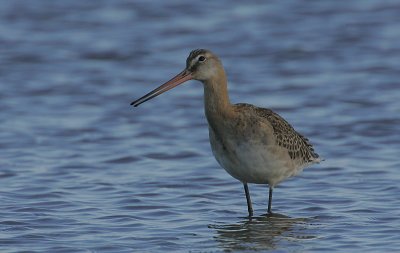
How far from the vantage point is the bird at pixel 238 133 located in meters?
8.65

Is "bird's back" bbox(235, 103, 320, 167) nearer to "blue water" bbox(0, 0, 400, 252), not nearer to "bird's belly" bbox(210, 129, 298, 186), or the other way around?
"bird's belly" bbox(210, 129, 298, 186)

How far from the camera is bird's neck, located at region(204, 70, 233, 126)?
28.7 feet

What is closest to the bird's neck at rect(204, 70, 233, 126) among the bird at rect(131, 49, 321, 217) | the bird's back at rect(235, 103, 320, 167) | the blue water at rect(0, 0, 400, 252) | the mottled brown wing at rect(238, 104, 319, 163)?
the bird at rect(131, 49, 321, 217)

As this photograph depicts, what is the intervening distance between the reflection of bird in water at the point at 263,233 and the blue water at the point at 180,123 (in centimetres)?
2

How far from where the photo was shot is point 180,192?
989 centimetres

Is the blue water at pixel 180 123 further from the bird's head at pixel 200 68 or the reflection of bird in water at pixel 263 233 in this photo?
the bird's head at pixel 200 68

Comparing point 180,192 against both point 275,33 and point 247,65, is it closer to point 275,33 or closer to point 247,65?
point 247,65

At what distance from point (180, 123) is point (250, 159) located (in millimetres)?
4078

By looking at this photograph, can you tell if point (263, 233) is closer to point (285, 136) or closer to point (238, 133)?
point (238, 133)

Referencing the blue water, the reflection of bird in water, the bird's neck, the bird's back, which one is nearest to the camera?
the reflection of bird in water

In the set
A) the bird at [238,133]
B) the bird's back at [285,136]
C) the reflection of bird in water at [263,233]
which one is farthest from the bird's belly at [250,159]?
the reflection of bird in water at [263,233]

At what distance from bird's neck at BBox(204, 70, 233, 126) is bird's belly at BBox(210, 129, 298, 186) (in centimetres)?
16

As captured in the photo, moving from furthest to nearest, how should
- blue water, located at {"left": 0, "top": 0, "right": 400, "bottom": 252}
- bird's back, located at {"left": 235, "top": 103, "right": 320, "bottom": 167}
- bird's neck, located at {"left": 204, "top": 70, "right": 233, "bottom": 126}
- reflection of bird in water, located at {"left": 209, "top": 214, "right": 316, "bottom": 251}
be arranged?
1. bird's back, located at {"left": 235, "top": 103, "right": 320, "bottom": 167}
2. bird's neck, located at {"left": 204, "top": 70, "right": 233, "bottom": 126}
3. blue water, located at {"left": 0, "top": 0, "right": 400, "bottom": 252}
4. reflection of bird in water, located at {"left": 209, "top": 214, "right": 316, "bottom": 251}

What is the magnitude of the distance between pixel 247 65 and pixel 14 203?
21.3 ft
